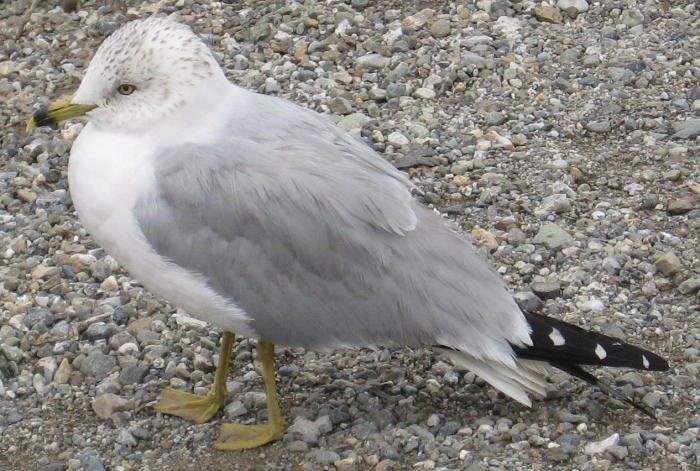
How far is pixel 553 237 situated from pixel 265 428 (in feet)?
5.53

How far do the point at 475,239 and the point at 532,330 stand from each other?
3.92 ft

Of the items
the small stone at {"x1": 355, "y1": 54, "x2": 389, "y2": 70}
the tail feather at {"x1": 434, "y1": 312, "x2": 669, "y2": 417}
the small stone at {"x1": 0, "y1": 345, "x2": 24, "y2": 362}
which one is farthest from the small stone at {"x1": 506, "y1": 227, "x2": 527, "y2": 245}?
the small stone at {"x1": 0, "y1": 345, "x2": 24, "y2": 362}

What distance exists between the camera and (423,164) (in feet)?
19.2

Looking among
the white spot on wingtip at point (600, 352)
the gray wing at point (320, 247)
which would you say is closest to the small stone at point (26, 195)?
the gray wing at point (320, 247)

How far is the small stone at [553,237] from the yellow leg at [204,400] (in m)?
1.57

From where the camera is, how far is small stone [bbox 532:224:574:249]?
17.1ft

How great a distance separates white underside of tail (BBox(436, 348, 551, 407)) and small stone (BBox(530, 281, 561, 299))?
0.77 m

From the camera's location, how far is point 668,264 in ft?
16.3

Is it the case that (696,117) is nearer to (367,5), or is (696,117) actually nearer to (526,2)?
(526,2)

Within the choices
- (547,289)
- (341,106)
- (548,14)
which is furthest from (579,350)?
(548,14)

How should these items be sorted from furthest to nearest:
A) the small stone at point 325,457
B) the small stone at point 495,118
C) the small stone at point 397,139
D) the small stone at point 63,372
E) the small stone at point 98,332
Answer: the small stone at point 495,118
the small stone at point 397,139
the small stone at point 98,332
the small stone at point 63,372
the small stone at point 325,457

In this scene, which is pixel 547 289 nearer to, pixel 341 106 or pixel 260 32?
pixel 341 106

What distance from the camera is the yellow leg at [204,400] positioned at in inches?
174

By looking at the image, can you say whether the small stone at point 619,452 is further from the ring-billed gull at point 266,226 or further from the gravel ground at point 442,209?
the ring-billed gull at point 266,226
